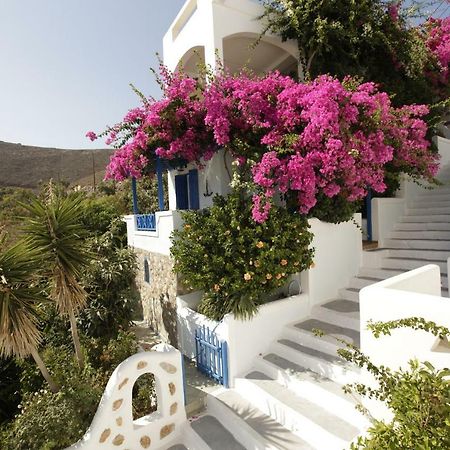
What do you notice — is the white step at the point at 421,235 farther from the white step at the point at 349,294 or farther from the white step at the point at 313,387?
the white step at the point at 313,387

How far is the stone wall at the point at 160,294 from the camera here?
30.9 ft

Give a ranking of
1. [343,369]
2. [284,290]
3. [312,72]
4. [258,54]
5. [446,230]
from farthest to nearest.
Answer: [258,54] → [312,72] → [446,230] → [284,290] → [343,369]

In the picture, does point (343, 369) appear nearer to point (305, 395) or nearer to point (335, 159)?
point (305, 395)

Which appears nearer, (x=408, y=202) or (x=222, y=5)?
(x=222, y=5)

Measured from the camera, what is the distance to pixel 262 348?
24.3 ft

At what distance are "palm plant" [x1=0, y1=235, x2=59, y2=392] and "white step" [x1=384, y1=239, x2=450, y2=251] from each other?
30.9 ft

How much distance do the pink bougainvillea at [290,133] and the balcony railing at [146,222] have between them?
7.08ft

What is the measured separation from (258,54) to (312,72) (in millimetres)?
2323

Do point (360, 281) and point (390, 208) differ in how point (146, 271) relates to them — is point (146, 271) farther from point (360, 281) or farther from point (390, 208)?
point (390, 208)

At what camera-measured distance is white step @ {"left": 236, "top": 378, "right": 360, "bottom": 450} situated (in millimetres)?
4953

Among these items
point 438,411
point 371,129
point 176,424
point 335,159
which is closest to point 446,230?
point 371,129

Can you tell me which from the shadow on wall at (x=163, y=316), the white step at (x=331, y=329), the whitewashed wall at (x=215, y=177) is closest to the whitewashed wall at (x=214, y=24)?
the whitewashed wall at (x=215, y=177)

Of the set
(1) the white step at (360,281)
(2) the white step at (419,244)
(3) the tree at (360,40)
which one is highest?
(3) the tree at (360,40)

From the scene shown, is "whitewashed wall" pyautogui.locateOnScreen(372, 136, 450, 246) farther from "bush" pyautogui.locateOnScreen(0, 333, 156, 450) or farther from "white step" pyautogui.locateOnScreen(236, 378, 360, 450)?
"bush" pyautogui.locateOnScreen(0, 333, 156, 450)
